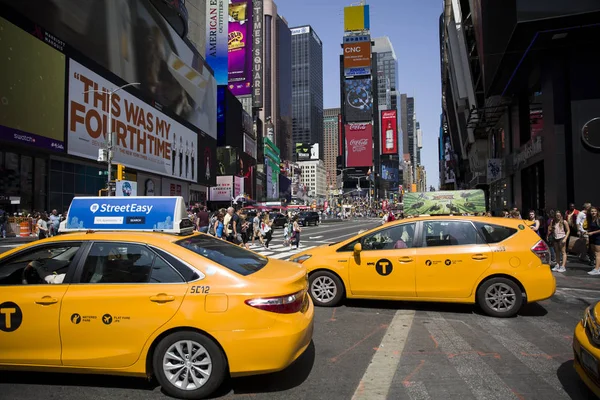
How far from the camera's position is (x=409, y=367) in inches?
164

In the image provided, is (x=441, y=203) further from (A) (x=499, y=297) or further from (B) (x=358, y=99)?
(B) (x=358, y=99)

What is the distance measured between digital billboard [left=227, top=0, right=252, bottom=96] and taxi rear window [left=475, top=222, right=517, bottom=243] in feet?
277

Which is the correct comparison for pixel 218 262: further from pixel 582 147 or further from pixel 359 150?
pixel 359 150

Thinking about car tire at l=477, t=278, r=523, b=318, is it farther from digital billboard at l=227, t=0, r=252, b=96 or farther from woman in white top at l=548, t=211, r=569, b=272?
digital billboard at l=227, t=0, r=252, b=96

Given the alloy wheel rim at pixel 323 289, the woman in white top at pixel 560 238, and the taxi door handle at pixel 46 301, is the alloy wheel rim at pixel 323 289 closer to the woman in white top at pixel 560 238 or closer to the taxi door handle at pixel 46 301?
the taxi door handle at pixel 46 301

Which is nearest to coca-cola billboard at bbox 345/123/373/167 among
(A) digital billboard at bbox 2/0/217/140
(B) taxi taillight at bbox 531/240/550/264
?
(A) digital billboard at bbox 2/0/217/140

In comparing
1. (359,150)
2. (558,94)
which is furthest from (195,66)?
(359,150)

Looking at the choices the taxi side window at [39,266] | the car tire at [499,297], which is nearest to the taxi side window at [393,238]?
the car tire at [499,297]

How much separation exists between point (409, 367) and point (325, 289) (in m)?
2.82

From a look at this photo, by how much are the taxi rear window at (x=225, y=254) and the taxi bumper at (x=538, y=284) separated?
4.14m

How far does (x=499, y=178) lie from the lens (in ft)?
97.1

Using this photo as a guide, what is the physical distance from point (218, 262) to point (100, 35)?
34223 millimetres

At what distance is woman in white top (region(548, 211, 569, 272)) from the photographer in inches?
416

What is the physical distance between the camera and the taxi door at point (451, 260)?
6160 millimetres
